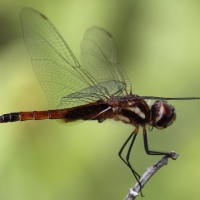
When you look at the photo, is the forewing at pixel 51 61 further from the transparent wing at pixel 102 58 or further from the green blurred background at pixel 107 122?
the green blurred background at pixel 107 122

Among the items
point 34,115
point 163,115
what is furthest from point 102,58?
point 163,115


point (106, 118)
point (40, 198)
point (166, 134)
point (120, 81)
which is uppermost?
point (120, 81)

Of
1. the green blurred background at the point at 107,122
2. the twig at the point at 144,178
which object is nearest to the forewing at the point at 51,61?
the green blurred background at the point at 107,122

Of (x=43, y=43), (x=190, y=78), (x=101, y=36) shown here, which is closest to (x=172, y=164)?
(x=190, y=78)

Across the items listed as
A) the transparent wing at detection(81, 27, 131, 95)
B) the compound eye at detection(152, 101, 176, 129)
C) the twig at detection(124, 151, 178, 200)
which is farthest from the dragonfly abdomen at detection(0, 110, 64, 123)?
the twig at detection(124, 151, 178, 200)

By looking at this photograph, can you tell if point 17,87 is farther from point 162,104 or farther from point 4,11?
point 162,104

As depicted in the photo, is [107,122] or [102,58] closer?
[102,58]

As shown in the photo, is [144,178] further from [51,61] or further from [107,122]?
[107,122]
